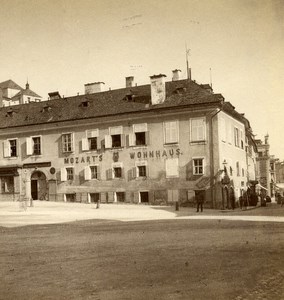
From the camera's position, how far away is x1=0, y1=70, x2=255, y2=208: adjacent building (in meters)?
31.1

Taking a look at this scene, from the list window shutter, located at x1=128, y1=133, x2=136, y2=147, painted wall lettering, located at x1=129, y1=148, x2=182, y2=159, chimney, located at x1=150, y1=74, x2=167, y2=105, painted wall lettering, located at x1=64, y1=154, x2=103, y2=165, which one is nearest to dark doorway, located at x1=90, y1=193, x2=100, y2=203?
painted wall lettering, located at x1=64, y1=154, x2=103, y2=165

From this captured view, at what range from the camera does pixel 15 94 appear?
78.0m

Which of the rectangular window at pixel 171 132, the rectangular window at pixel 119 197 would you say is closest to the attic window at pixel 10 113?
the rectangular window at pixel 119 197

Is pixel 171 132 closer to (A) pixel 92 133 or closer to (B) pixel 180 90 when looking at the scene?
(B) pixel 180 90

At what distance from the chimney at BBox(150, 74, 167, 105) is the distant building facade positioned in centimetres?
4576

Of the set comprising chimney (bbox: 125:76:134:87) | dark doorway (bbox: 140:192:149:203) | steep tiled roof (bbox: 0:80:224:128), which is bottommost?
dark doorway (bbox: 140:192:149:203)

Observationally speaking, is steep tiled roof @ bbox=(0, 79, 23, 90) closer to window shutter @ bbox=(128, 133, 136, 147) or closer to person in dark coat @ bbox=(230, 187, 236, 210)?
window shutter @ bbox=(128, 133, 136, 147)

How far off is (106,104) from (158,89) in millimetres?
4451

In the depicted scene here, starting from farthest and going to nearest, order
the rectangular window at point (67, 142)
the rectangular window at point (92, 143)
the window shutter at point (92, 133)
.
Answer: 1. the rectangular window at point (67, 142)
2. the rectangular window at point (92, 143)
3. the window shutter at point (92, 133)

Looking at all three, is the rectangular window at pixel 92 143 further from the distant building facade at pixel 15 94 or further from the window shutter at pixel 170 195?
the distant building facade at pixel 15 94

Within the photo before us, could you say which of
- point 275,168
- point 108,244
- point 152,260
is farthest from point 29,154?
point 275,168

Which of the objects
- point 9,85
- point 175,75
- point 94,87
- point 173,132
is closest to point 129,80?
point 94,87

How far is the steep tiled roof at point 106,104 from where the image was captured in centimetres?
3200

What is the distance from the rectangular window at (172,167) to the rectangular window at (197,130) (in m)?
1.84
